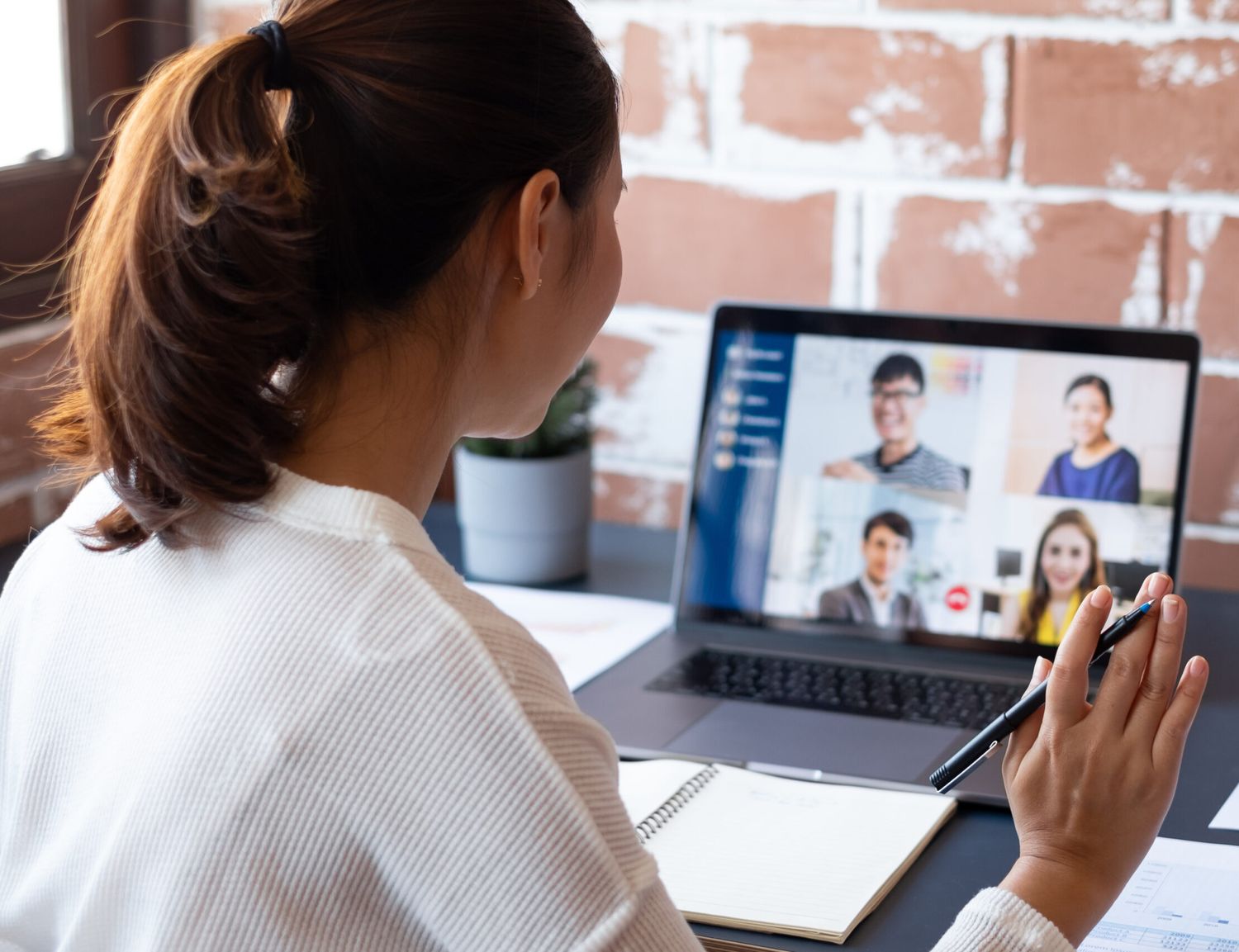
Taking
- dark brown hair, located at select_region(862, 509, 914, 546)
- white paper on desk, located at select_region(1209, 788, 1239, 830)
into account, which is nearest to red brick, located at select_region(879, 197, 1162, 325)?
dark brown hair, located at select_region(862, 509, 914, 546)

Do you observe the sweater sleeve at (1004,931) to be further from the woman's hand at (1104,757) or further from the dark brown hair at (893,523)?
the dark brown hair at (893,523)

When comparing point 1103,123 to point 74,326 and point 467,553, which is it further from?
point 74,326

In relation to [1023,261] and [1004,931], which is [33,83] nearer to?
[1023,261]

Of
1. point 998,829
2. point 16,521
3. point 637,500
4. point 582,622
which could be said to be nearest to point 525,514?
point 582,622

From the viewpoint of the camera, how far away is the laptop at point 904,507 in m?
1.16

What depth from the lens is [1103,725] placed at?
78cm

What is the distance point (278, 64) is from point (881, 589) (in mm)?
699

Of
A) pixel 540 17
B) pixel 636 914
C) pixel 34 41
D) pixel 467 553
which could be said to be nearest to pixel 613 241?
pixel 540 17

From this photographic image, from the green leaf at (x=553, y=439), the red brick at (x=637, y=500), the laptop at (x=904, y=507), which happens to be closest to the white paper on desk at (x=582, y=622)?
the laptop at (x=904, y=507)

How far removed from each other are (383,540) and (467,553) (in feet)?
2.46

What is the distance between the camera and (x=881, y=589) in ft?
3.97

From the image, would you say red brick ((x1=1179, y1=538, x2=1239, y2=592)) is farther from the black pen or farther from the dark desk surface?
the black pen

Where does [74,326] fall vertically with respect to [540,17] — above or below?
below

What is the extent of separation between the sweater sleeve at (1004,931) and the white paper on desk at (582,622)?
45cm
